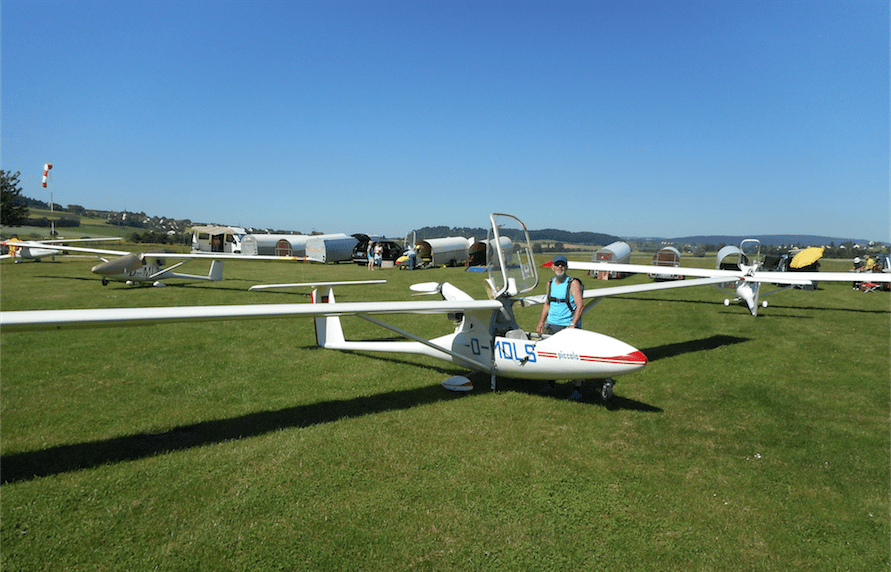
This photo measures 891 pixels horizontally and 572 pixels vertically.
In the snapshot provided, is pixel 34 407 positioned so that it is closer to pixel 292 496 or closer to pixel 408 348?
pixel 292 496

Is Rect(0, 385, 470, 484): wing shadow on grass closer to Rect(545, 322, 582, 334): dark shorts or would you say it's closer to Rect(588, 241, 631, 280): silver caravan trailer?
Rect(545, 322, 582, 334): dark shorts

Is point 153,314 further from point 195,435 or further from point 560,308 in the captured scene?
point 560,308

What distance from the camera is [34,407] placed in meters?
6.39

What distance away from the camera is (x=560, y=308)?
7250 mm

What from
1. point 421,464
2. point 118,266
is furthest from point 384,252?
point 421,464

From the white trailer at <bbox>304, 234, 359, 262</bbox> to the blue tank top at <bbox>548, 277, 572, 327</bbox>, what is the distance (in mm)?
33809

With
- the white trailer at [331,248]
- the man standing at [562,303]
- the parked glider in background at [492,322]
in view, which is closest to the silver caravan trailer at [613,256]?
the white trailer at [331,248]

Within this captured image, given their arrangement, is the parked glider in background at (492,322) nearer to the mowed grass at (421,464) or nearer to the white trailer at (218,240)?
the mowed grass at (421,464)

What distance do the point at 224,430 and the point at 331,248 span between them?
34.4 m

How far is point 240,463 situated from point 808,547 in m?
5.75

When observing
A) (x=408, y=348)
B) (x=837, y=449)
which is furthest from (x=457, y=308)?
(x=837, y=449)

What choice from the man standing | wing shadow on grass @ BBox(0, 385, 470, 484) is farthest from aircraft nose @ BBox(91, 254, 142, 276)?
the man standing

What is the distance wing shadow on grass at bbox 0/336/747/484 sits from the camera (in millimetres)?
4816

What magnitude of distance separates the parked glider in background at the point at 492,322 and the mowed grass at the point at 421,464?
58 centimetres
